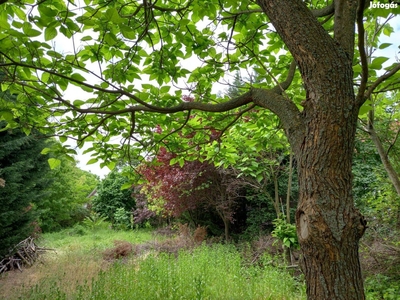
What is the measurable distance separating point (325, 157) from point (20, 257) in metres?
7.71

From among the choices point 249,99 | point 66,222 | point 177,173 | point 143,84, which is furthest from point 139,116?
point 66,222

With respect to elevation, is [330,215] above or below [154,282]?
above

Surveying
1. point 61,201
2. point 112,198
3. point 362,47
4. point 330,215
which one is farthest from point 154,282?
point 112,198

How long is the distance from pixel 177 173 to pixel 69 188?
835cm

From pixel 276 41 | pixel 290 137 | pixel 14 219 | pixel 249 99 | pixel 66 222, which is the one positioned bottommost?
pixel 66 222

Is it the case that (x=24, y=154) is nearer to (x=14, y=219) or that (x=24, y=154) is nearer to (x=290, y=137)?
(x=14, y=219)

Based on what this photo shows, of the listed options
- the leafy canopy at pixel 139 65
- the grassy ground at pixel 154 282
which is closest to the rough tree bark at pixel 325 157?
the leafy canopy at pixel 139 65

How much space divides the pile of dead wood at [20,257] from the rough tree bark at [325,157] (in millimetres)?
7039

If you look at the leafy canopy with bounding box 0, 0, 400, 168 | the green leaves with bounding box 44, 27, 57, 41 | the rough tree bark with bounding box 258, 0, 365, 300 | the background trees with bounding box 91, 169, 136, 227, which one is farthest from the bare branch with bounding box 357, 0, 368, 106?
the background trees with bounding box 91, 169, 136, 227

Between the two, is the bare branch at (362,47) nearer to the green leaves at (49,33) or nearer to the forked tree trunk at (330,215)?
the forked tree trunk at (330,215)

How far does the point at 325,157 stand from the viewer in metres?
0.94

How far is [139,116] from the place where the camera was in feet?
6.80

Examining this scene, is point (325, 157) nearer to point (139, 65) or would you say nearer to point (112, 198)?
point (139, 65)

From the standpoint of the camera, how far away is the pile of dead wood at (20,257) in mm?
6234
